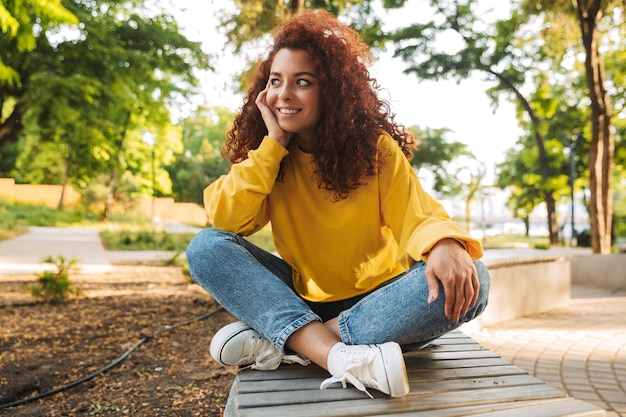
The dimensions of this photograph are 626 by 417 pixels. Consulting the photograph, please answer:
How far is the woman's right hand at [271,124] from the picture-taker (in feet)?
5.86

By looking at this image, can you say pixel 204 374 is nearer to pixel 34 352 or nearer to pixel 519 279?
pixel 34 352

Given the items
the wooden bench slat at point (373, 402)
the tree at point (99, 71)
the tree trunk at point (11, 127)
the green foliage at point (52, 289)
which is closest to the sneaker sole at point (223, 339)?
the wooden bench slat at point (373, 402)

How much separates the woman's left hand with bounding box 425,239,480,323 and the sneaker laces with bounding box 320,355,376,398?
9.7 inches

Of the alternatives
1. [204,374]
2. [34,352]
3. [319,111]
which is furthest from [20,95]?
[319,111]

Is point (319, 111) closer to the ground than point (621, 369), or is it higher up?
higher up

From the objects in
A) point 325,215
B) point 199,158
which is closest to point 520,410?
point 325,215

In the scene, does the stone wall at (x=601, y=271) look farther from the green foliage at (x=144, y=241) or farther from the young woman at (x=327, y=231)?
the green foliage at (x=144, y=241)

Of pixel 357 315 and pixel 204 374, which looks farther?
pixel 204 374

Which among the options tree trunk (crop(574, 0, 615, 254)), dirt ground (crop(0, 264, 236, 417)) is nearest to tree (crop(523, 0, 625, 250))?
tree trunk (crop(574, 0, 615, 254))

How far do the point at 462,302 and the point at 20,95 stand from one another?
7519 millimetres

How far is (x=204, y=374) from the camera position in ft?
9.68

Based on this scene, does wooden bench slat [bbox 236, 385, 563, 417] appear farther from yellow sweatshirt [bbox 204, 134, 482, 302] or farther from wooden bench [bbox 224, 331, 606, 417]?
yellow sweatshirt [bbox 204, 134, 482, 302]

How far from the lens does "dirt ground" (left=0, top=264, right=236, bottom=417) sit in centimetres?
257

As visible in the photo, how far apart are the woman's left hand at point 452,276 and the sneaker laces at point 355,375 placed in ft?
0.81
